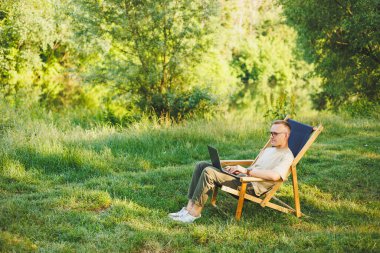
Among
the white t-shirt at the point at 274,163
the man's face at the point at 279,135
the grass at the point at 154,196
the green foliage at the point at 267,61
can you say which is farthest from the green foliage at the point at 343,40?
the green foliage at the point at 267,61

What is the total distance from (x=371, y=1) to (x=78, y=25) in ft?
30.5

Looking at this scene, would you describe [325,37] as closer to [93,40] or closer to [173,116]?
[173,116]

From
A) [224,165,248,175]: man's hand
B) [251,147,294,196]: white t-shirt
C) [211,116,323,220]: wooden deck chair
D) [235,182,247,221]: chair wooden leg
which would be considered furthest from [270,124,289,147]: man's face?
[235,182,247,221]: chair wooden leg

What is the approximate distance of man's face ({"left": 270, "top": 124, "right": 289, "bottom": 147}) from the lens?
5.70 m

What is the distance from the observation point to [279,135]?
5.70 m

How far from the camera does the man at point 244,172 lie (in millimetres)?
5355

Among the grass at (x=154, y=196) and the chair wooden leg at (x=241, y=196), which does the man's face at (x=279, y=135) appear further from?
the grass at (x=154, y=196)

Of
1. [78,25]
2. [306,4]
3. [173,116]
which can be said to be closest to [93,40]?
[78,25]

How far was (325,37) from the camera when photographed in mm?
15445

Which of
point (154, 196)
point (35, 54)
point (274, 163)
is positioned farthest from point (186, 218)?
point (35, 54)

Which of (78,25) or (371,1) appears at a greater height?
(371,1)

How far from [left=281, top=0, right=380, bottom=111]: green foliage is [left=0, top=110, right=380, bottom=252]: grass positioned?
4461 mm

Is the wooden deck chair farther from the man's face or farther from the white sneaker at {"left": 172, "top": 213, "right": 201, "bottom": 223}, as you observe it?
the white sneaker at {"left": 172, "top": 213, "right": 201, "bottom": 223}

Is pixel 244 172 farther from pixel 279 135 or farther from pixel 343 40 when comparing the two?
pixel 343 40
